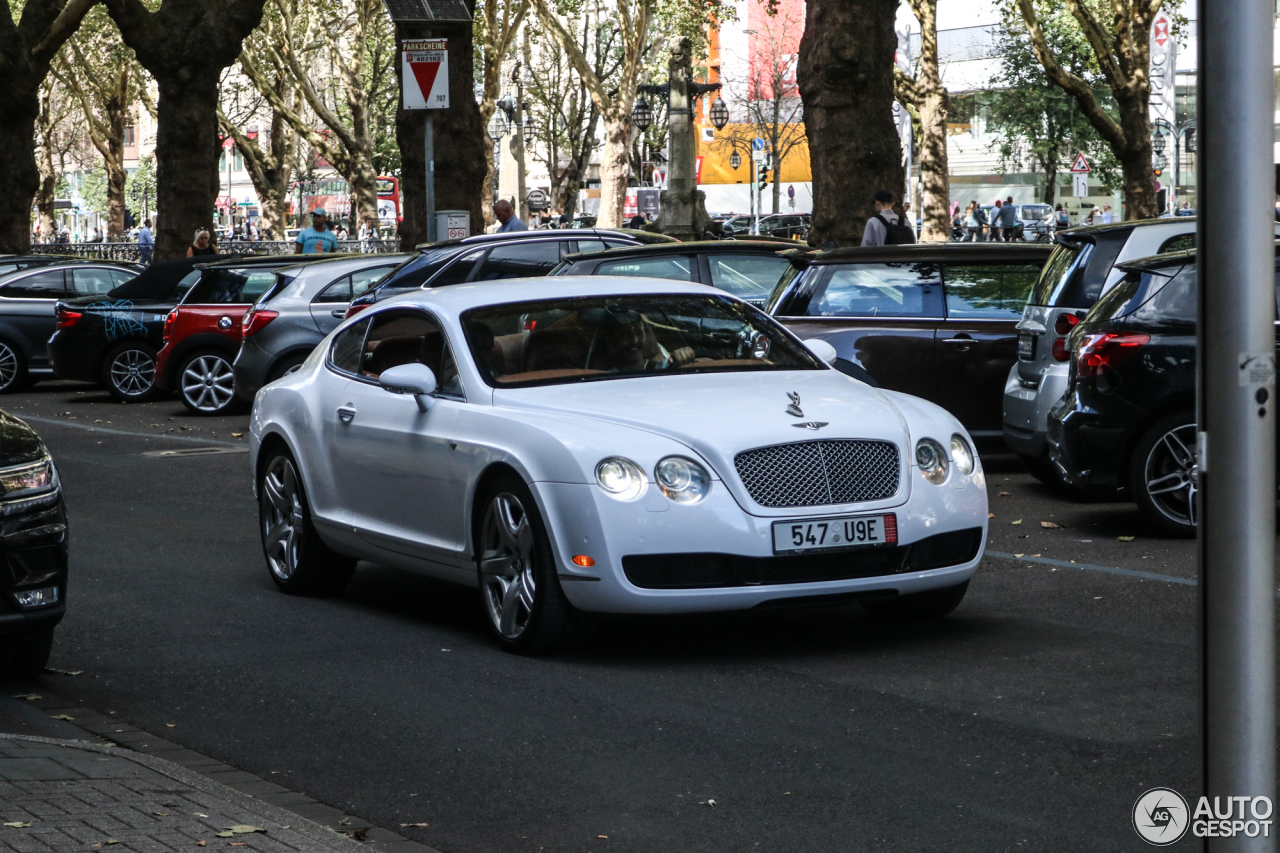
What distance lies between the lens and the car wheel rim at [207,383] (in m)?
20.2

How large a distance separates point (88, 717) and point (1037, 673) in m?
3.38

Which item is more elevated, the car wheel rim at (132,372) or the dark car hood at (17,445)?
the dark car hood at (17,445)

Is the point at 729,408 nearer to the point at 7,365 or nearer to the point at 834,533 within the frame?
the point at 834,533

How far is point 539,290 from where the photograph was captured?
848cm

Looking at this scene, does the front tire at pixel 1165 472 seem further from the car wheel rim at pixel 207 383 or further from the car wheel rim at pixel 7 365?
the car wheel rim at pixel 7 365

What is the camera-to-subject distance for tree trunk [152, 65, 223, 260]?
92.8ft

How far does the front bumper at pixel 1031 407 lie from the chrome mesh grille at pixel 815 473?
14.2 ft

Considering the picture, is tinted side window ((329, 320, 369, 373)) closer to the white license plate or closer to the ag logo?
the white license plate

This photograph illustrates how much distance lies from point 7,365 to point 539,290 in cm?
1684

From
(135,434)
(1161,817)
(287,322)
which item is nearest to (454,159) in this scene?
(287,322)

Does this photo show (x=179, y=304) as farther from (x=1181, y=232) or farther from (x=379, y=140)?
(x=379, y=140)

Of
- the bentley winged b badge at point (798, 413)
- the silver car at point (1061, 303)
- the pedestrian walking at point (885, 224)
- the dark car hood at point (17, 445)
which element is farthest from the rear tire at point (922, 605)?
the pedestrian walking at point (885, 224)

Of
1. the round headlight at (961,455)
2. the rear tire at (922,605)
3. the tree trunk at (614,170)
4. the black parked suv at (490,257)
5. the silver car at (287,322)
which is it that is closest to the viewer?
the round headlight at (961,455)

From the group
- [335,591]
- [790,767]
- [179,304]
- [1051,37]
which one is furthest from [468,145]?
[1051,37]
